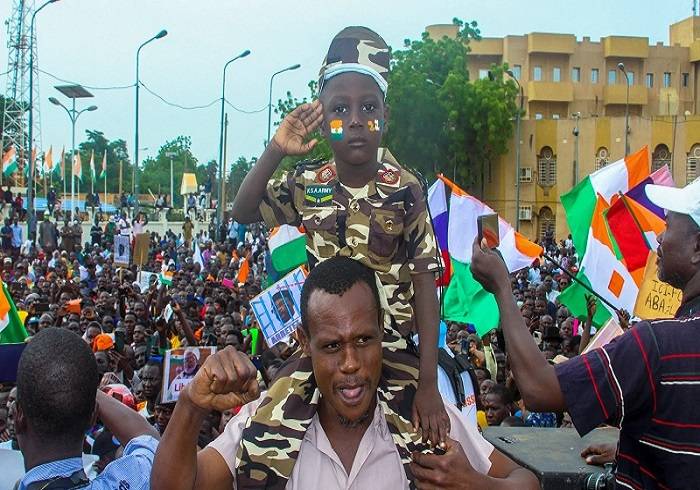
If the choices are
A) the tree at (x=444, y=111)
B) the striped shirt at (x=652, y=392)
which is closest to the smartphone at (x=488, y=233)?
the striped shirt at (x=652, y=392)

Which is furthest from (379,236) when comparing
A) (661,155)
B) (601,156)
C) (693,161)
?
(693,161)

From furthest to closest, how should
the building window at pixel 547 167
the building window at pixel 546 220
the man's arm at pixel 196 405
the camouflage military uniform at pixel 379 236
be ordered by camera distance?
the building window at pixel 546 220 → the building window at pixel 547 167 → the camouflage military uniform at pixel 379 236 → the man's arm at pixel 196 405

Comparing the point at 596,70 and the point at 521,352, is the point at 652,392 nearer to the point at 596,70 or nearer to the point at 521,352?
the point at 521,352

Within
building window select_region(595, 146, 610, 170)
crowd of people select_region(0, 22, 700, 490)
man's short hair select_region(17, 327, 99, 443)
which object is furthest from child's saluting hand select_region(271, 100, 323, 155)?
building window select_region(595, 146, 610, 170)

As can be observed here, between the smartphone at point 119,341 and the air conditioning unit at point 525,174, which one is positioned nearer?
the smartphone at point 119,341

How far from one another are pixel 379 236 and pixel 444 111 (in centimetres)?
3846

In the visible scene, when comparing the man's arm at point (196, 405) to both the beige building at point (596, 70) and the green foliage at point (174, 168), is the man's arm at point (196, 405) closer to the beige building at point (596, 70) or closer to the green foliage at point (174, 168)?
the beige building at point (596, 70)

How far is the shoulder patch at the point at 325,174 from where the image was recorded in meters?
3.31

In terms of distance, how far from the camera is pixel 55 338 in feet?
9.18

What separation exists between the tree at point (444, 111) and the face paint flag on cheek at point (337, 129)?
117ft

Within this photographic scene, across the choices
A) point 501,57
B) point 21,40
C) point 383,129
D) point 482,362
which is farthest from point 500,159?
point 383,129

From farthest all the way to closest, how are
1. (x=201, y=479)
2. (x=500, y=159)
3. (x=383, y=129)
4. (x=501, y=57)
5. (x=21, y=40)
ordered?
(x=501, y=57)
(x=500, y=159)
(x=21, y=40)
(x=383, y=129)
(x=201, y=479)

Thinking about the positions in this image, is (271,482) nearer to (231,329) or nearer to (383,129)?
(383,129)

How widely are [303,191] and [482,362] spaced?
6.47 metres
